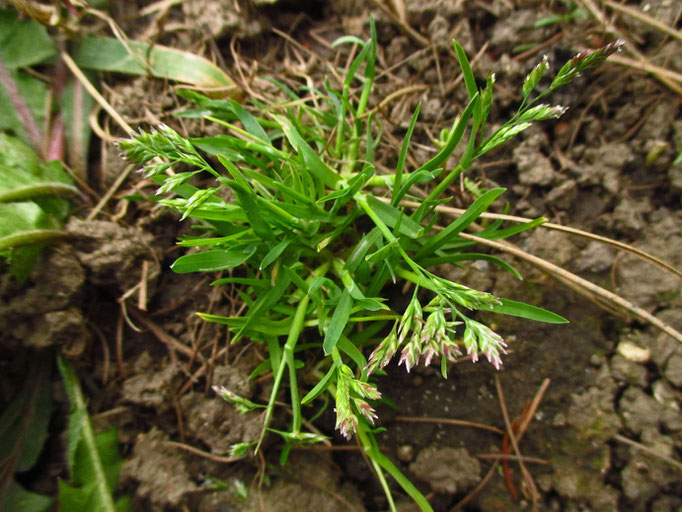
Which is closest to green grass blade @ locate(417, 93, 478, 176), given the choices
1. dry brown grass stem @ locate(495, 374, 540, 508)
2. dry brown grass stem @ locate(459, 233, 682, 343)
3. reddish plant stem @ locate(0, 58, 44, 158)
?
dry brown grass stem @ locate(459, 233, 682, 343)

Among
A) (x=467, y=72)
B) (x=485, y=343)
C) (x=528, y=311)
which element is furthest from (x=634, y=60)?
(x=485, y=343)

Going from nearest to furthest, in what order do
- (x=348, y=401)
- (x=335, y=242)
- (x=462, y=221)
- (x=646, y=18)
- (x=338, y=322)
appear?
1. (x=348, y=401)
2. (x=338, y=322)
3. (x=462, y=221)
4. (x=335, y=242)
5. (x=646, y=18)

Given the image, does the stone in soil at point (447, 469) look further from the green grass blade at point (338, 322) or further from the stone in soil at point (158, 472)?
the stone in soil at point (158, 472)

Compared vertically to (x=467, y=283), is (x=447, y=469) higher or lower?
lower

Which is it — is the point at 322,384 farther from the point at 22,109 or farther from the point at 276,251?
the point at 22,109

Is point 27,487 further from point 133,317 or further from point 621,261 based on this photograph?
point 621,261

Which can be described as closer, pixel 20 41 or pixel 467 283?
pixel 467 283

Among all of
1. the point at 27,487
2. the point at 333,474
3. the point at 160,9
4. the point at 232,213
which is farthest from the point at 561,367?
the point at 160,9

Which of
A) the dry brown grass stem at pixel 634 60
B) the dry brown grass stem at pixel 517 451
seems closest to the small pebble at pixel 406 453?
the dry brown grass stem at pixel 517 451
